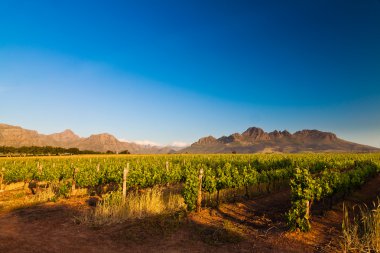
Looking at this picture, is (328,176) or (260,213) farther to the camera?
(328,176)

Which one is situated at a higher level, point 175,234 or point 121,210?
point 121,210

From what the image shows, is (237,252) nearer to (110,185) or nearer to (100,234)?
(100,234)

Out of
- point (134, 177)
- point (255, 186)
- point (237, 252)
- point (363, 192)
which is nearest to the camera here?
point (237, 252)

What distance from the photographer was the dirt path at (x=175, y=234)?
829 cm

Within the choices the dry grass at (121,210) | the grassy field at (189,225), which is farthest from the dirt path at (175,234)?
the dry grass at (121,210)

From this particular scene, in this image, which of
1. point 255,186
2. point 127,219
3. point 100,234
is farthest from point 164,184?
point 100,234

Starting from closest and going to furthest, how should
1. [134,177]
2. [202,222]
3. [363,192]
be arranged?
[202,222]
[363,192]
[134,177]

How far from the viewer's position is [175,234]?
952 cm

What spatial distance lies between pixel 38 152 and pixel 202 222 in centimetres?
8582

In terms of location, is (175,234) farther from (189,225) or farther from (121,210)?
(121,210)

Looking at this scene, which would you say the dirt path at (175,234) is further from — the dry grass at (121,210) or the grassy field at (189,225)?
the dry grass at (121,210)

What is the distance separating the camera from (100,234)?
9.66 metres

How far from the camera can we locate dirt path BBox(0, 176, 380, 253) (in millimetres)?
8289

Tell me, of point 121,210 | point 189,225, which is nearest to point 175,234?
point 189,225
